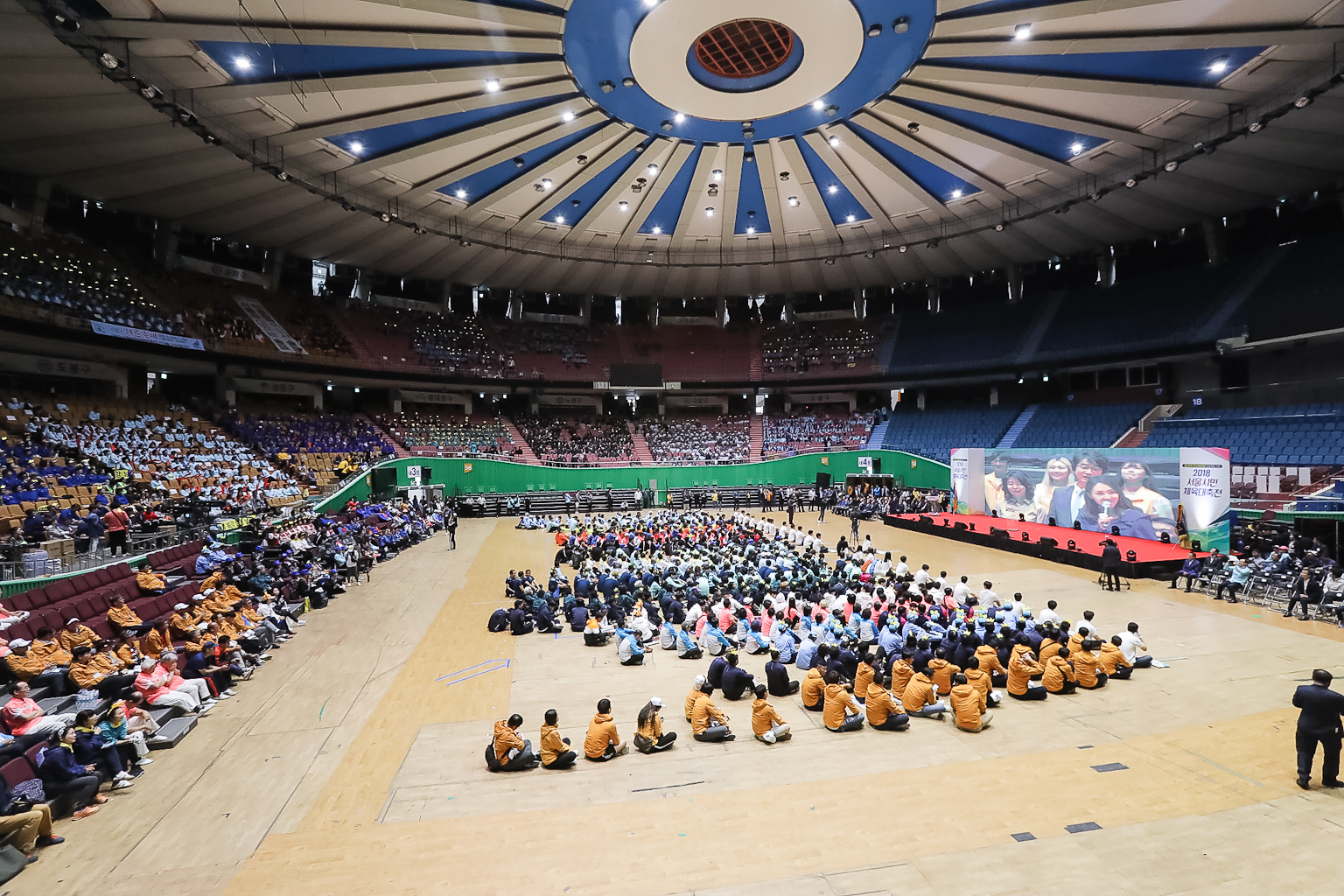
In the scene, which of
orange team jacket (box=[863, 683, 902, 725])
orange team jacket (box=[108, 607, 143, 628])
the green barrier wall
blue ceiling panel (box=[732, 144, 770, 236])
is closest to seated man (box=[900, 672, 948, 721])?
orange team jacket (box=[863, 683, 902, 725])

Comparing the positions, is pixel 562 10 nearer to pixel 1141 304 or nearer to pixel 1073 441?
pixel 1073 441

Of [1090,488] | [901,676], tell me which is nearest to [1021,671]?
[901,676]

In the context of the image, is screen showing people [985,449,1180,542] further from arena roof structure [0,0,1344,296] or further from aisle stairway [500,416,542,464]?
aisle stairway [500,416,542,464]

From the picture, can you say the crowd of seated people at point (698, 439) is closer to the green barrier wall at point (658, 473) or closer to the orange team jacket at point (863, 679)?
the green barrier wall at point (658, 473)

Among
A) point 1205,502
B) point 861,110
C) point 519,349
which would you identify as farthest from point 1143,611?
point 519,349

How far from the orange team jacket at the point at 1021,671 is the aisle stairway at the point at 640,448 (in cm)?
3028

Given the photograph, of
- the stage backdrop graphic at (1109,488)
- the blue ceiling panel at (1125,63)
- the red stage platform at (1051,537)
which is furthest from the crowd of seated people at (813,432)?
the blue ceiling panel at (1125,63)

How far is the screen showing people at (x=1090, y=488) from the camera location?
19.2 metres

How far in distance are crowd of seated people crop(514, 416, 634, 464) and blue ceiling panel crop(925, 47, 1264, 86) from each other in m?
28.4

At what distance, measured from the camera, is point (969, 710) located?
8148mm

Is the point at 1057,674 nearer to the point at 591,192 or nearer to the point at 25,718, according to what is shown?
the point at 25,718

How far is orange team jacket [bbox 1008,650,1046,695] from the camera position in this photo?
30.3 feet

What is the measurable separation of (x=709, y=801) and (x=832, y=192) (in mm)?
25636

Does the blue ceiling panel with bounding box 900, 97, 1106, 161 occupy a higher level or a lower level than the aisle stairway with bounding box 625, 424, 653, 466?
higher
